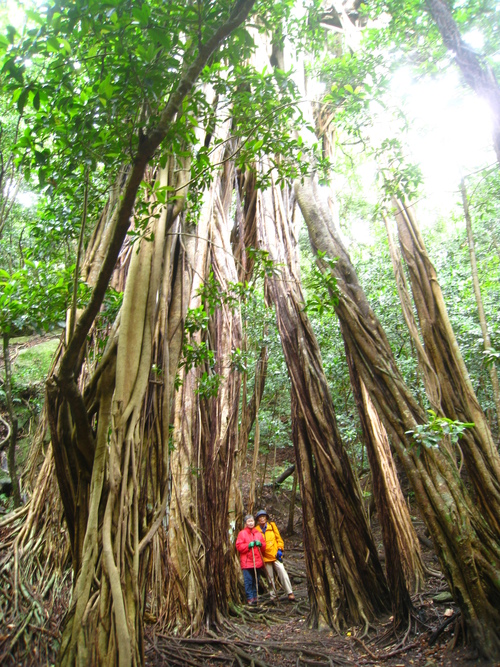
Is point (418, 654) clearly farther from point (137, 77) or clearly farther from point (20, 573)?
point (137, 77)

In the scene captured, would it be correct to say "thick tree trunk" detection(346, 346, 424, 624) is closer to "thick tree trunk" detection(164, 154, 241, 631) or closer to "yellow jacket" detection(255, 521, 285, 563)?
"thick tree trunk" detection(164, 154, 241, 631)

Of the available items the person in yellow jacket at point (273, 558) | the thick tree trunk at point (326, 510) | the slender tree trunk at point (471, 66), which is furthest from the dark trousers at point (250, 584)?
the slender tree trunk at point (471, 66)

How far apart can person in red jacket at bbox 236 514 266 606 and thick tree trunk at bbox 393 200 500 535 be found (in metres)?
2.79

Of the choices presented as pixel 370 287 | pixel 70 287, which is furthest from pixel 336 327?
pixel 70 287

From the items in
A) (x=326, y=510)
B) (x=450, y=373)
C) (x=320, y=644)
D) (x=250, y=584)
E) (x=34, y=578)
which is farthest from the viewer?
(x=250, y=584)

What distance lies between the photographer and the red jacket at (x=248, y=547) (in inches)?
194

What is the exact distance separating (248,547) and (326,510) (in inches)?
63.0

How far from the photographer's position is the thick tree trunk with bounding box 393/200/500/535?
9.14 feet

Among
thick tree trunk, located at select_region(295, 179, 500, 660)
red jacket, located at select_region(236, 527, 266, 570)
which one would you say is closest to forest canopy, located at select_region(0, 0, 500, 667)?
thick tree trunk, located at select_region(295, 179, 500, 660)

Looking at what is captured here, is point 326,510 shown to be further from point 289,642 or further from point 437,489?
point 437,489

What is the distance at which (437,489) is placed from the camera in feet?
8.65

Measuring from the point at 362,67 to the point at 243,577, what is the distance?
4964 millimetres

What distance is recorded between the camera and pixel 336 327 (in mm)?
6305

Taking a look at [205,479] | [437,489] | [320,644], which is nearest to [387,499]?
[320,644]
